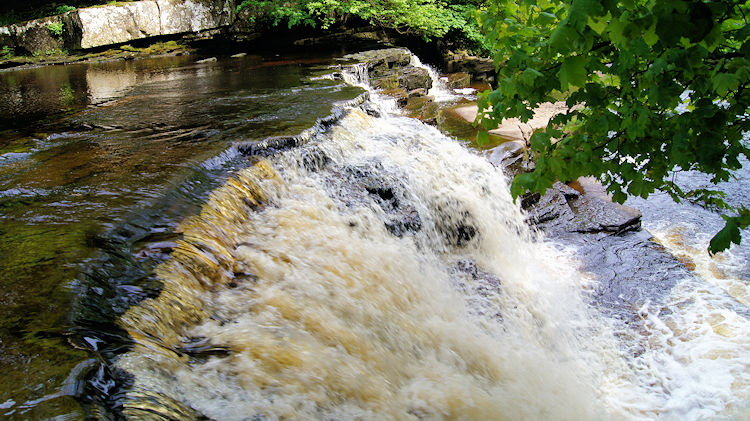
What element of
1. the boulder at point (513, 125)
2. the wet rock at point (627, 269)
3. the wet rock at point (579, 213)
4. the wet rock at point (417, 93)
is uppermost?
the wet rock at point (417, 93)

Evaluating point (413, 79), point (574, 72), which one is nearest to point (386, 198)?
point (574, 72)

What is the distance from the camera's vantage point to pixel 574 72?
5.53 ft

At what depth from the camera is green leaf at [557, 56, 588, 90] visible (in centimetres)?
167

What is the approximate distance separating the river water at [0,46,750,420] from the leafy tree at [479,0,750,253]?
5.51 ft

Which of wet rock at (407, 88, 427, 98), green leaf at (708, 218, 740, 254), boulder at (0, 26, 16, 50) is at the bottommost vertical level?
wet rock at (407, 88, 427, 98)

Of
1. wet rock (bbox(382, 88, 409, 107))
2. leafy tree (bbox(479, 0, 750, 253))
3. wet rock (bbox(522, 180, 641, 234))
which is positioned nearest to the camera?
leafy tree (bbox(479, 0, 750, 253))

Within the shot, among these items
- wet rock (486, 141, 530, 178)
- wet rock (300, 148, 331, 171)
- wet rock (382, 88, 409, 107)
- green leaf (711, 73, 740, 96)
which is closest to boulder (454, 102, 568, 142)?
→ wet rock (486, 141, 530, 178)

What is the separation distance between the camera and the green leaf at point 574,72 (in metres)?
1.67

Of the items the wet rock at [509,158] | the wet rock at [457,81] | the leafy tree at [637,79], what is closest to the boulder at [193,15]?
the wet rock at [457,81]

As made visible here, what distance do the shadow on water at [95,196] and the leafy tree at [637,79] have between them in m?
2.36

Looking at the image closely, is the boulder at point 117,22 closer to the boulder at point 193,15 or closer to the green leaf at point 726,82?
the boulder at point 193,15

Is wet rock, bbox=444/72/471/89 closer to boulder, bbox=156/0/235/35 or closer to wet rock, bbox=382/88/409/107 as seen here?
wet rock, bbox=382/88/409/107

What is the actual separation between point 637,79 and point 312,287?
253 centimetres

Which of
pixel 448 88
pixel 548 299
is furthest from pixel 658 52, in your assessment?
pixel 448 88
